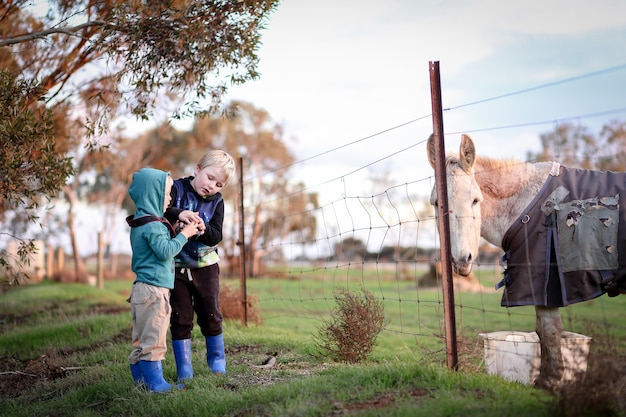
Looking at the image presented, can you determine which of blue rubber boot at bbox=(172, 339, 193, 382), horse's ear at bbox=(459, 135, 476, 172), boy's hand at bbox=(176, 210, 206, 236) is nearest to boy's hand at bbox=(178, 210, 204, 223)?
boy's hand at bbox=(176, 210, 206, 236)

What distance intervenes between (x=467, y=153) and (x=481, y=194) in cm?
36

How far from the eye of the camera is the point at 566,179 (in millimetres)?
4582

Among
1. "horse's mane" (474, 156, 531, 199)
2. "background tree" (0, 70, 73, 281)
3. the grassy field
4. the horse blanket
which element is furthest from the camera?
"background tree" (0, 70, 73, 281)

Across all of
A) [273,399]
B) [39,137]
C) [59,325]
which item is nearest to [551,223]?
[273,399]

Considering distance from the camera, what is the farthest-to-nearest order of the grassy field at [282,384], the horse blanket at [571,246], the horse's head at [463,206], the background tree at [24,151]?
1. the background tree at [24,151]
2. the horse's head at [463,206]
3. the horse blanket at [571,246]
4. the grassy field at [282,384]

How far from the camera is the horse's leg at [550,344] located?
4.30 meters

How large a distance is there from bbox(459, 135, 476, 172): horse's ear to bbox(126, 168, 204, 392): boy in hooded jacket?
2222 millimetres

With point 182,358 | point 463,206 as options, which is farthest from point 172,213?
point 463,206

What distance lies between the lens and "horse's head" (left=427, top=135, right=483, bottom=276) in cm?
468

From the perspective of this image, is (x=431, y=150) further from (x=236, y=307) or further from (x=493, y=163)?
(x=236, y=307)

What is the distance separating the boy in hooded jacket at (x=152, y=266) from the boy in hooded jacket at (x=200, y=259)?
Result: 0.25 metres

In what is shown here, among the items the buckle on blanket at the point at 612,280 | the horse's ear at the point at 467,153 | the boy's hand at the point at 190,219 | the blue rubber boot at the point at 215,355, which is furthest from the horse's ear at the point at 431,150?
the blue rubber boot at the point at 215,355

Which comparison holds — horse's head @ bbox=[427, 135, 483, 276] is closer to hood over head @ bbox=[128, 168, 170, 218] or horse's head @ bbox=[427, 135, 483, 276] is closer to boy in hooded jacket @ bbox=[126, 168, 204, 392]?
boy in hooded jacket @ bbox=[126, 168, 204, 392]

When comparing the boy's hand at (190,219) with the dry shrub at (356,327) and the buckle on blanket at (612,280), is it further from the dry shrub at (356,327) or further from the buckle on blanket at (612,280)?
the buckle on blanket at (612,280)
